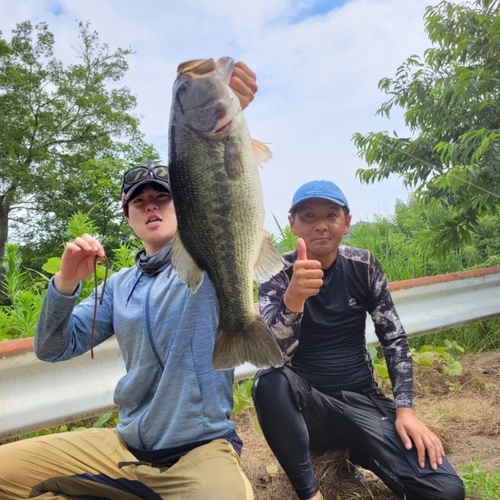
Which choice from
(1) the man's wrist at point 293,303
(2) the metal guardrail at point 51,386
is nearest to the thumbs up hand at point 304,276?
(1) the man's wrist at point 293,303

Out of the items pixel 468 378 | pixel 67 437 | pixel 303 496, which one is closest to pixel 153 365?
pixel 67 437

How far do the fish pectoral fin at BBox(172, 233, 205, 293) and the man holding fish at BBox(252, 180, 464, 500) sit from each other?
1.92ft

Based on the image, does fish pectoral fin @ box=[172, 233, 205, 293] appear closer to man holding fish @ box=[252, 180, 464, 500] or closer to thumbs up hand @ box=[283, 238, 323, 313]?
thumbs up hand @ box=[283, 238, 323, 313]

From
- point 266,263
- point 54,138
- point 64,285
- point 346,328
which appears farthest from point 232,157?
point 54,138

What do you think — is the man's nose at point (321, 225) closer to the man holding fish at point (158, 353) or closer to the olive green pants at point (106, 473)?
the man holding fish at point (158, 353)

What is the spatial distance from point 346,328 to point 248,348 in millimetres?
1173

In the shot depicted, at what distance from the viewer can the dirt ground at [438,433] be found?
8.46 ft

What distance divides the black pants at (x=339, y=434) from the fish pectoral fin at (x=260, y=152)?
4.06ft

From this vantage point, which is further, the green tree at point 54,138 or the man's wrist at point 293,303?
the green tree at point 54,138

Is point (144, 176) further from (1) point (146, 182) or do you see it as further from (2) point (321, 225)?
(2) point (321, 225)

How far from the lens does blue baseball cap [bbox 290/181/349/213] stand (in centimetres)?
261

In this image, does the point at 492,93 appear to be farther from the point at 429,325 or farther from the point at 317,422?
the point at 317,422

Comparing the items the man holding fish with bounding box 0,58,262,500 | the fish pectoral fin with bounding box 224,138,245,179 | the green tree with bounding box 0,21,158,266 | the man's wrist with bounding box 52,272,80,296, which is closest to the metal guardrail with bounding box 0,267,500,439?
the man holding fish with bounding box 0,58,262,500

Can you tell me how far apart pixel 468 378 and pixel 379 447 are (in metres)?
1.76
